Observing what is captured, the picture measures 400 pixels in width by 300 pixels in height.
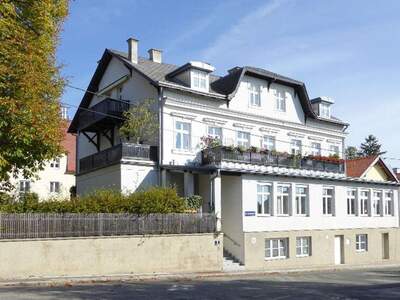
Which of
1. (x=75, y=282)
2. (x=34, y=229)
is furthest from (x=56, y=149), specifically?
(x=75, y=282)

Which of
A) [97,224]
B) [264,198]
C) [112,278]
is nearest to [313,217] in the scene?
[264,198]

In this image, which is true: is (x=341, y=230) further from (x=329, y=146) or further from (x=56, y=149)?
(x=56, y=149)

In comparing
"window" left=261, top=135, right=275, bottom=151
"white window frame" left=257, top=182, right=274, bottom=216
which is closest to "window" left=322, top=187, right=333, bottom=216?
"window" left=261, top=135, right=275, bottom=151

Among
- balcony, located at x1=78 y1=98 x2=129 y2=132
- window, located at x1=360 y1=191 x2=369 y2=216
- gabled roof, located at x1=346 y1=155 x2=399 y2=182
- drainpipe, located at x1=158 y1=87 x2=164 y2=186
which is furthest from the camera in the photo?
gabled roof, located at x1=346 y1=155 x2=399 y2=182

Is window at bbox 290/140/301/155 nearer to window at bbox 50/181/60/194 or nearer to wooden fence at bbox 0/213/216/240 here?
wooden fence at bbox 0/213/216/240

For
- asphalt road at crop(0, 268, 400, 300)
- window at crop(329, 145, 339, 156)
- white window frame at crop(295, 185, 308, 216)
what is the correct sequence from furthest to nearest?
window at crop(329, 145, 339, 156)
white window frame at crop(295, 185, 308, 216)
asphalt road at crop(0, 268, 400, 300)

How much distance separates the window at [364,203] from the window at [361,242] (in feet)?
5.28

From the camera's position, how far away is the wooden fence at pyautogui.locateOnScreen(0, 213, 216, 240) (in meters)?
22.0

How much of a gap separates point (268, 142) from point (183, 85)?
7814mm

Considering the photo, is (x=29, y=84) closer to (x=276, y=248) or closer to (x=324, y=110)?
(x=276, y=248)

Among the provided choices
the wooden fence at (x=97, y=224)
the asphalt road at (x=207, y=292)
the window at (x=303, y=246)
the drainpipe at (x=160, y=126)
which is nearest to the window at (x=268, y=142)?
the window at (x=303, y=246)

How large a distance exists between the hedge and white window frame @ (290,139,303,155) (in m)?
13.5

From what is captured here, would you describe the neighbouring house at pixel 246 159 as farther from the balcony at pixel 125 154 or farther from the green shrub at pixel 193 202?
the green shrub at pixel 193 202

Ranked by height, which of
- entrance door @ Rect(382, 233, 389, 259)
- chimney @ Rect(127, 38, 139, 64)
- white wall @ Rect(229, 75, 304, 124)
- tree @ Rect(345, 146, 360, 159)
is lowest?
entrance door @ Rect(382, 233, 389, 259)
